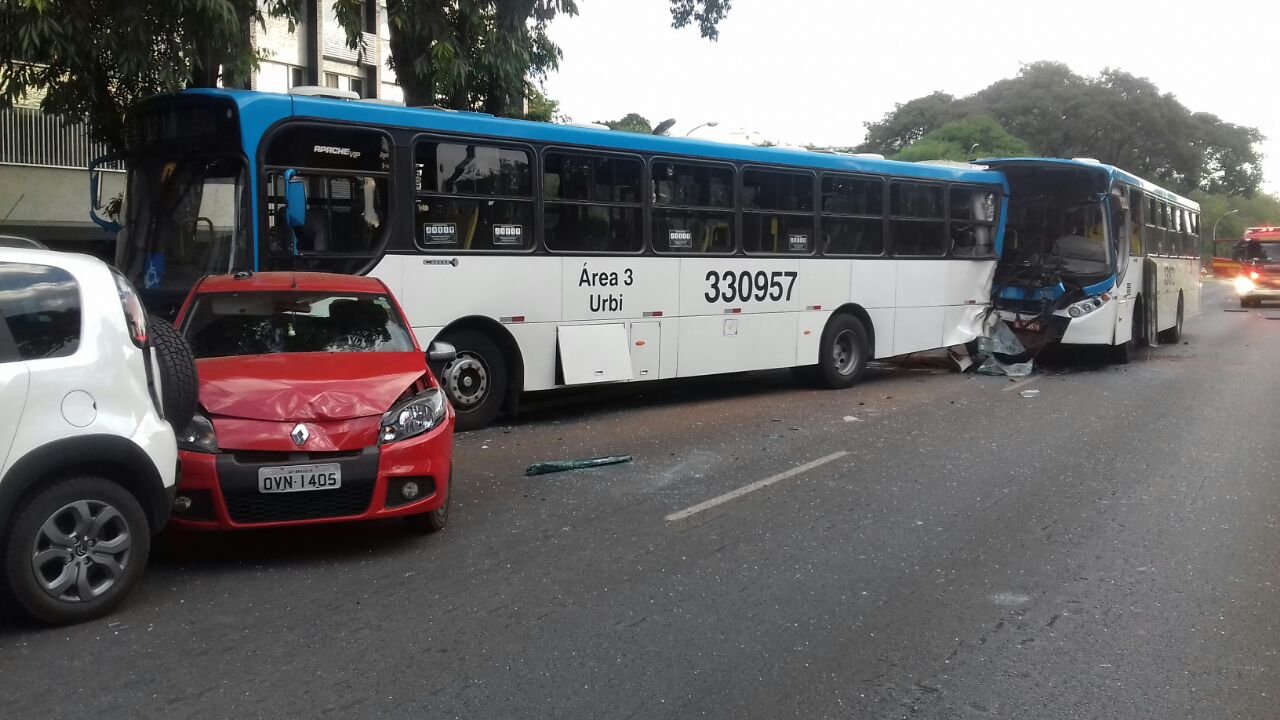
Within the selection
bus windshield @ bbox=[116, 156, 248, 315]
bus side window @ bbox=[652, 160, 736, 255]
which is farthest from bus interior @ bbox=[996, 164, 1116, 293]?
bus windshield @ bbox=[116, 156, 248, 315]

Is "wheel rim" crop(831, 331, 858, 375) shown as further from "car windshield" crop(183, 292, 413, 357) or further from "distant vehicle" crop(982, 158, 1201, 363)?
"car windshield" crop(183, 292, 413, 357)

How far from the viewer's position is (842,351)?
1523 cm

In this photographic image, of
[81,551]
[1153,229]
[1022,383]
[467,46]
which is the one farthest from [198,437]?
[1153,229]

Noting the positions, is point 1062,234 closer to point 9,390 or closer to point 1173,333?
point 1173,333

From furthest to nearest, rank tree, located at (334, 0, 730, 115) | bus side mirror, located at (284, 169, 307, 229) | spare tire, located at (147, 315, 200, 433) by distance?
tree, located at (334, 0, 730, 115)
bus side mirror, located at (284, 169, 307, 229)
spare tire, located at (147, 315, 200, 433)

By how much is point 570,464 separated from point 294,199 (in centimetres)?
305

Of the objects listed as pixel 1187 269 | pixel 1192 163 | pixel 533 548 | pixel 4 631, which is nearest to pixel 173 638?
pixel 4 631

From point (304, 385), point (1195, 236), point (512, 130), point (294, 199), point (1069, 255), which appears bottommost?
point (304, 385)

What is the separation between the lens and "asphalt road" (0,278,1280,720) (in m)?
4.49

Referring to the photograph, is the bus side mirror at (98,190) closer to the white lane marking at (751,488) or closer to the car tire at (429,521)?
the car tire at (429,521)

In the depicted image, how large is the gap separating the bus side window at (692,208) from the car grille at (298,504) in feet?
22.1

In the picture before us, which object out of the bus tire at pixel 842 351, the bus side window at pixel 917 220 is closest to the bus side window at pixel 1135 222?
the bus side window at pixel 917 220

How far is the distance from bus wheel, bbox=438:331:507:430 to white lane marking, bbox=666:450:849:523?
10.6ft

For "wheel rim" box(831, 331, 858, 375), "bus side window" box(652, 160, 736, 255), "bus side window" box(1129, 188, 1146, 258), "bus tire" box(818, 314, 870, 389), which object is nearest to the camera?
"bus side window" box(652, 160, 736, 255)
